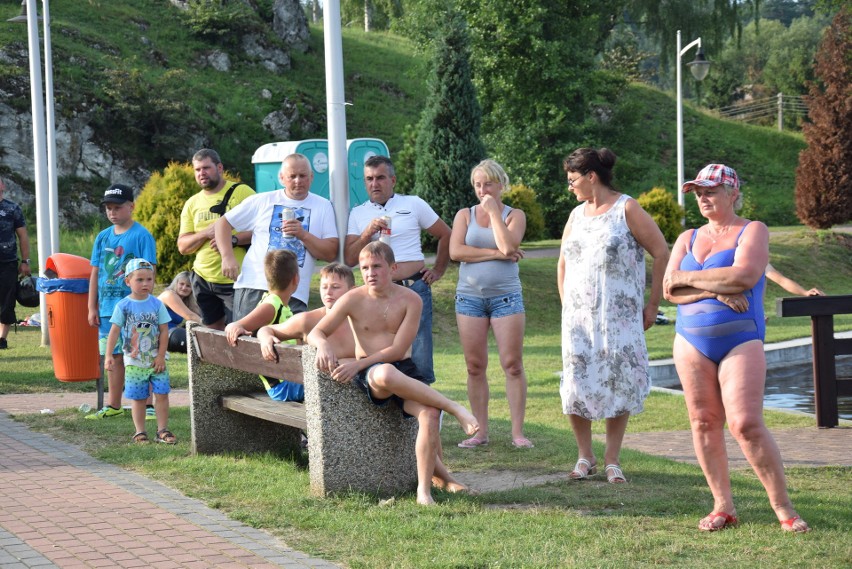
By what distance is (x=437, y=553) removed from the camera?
4.69m

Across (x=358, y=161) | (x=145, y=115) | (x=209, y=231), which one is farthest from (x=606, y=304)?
(x=145, y=115)

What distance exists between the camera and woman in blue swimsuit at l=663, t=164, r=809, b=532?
5031mm

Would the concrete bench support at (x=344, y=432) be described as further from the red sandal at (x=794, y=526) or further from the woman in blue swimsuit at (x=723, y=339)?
the red sandal at (x=794, y=526)

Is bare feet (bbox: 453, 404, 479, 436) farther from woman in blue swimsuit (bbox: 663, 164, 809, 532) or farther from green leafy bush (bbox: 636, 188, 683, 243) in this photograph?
green leafy bush (bbox: 636, 188, 683, 243)

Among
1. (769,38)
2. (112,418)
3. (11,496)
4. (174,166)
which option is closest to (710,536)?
(11,496)

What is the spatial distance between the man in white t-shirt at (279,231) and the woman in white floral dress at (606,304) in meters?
1.90

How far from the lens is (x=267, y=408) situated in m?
6.58

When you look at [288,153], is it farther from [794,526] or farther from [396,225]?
[794,526]

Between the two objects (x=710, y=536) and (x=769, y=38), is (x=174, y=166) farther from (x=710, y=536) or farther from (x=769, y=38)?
(x=769, y=38)

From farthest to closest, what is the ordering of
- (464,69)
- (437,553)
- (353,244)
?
(464,69) < (353,244) < (437,553)

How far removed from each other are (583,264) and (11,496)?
3510mm

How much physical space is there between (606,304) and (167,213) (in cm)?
1264

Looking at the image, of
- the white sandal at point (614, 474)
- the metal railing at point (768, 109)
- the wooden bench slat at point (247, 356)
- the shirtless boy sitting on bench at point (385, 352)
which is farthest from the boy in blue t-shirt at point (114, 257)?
the metal railing at point (768, 109)

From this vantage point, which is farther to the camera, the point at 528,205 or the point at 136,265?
the point at 528,205
